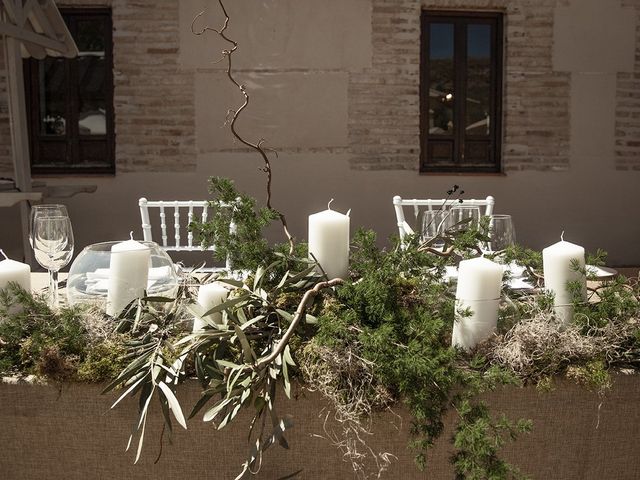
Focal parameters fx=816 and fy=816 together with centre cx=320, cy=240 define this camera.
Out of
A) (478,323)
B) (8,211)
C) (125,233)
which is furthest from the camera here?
(125,233)

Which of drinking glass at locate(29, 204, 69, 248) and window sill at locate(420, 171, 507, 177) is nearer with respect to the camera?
drinking glass at locate(29, 204, 69, 248)

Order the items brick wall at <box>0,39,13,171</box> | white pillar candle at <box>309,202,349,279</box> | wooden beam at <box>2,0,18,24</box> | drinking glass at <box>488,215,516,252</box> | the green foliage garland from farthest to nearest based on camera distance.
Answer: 1. brick wall at <box>0,39,13,171</box>
2. wooden beam at <box>2,0,18,24</box>
3. drinking glass at <box>488,215,516,252</box>
4. white pillar candle at <box>309,202,349,279</box>
5. the green foliage garland

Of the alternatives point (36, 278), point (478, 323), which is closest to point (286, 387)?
point (478, 323)

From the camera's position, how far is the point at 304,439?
1286 millimetres

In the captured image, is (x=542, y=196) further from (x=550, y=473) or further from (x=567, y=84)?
(x=550, y=473)

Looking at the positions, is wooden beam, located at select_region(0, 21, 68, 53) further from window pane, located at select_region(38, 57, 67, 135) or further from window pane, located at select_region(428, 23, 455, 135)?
window pane, located at select_region(428, 23, 455, 135)

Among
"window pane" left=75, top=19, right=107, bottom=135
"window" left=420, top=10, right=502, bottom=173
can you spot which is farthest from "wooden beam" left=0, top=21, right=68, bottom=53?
"window" left=420, top=10, right=502, bottom=173

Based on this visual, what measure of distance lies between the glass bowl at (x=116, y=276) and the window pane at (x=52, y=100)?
4467mm

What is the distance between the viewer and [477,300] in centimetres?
127

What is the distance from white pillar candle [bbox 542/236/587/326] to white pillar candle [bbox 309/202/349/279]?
0.33m

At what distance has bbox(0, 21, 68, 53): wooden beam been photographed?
4.01m

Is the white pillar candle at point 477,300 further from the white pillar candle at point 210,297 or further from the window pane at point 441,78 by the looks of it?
the window pane at point 441,78

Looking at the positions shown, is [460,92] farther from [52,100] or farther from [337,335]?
[337,335]

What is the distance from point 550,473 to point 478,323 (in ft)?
0.88
